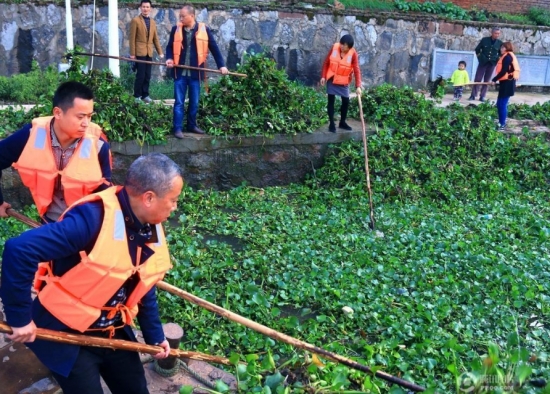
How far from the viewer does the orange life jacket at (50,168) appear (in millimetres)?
3738

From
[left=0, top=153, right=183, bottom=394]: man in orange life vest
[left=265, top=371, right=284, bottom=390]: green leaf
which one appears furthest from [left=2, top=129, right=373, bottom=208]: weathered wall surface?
[left=0, top=153, right=183, bottom=394]: man in orange life vest

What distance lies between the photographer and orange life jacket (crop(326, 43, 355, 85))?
335 inches

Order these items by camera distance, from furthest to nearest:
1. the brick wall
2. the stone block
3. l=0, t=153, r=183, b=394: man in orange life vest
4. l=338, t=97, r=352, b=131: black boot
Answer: the brick wall
the stone block
l=338, t=97, r=352, b=131: black boot
l=0, t=153, r=183, b=394: man in orange life vest

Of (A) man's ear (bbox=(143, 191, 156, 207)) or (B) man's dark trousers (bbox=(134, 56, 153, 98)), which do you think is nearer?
(A) man's ear (bbox=(143, 191, 156, 207))

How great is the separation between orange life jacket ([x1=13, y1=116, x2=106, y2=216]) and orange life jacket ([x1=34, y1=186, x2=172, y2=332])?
3.35 feet

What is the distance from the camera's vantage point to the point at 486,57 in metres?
14.1

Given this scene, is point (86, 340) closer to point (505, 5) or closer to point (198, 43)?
point (198, 43)

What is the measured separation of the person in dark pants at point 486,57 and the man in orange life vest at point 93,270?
12591mm

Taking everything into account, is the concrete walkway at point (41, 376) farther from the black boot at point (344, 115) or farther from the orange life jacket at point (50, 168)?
the black boot at point (344, 115)

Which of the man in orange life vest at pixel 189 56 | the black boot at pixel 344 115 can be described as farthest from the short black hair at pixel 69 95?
the black boot at pixel 344 115

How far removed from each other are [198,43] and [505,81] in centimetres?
574

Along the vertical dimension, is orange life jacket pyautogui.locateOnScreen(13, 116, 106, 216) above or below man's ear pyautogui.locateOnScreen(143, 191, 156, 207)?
below

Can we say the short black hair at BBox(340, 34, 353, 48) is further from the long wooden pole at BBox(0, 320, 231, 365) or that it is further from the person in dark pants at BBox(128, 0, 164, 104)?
the long wooden pole at BBox(0, 320, 231, 365)

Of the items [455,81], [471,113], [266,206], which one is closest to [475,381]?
[266,206]
